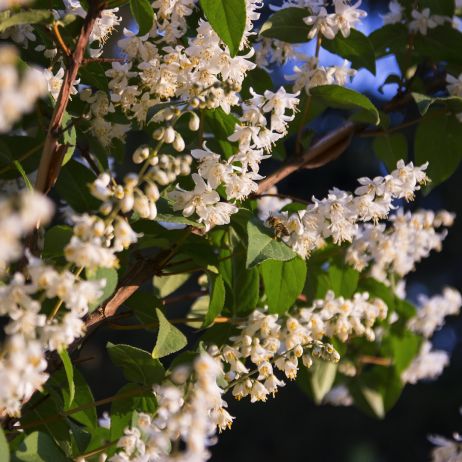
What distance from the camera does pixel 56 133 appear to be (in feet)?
2.93

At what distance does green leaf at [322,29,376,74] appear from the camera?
1.24 meters

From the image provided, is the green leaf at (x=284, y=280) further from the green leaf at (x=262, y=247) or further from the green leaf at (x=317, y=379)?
the green leaf at (x=317, y=379)

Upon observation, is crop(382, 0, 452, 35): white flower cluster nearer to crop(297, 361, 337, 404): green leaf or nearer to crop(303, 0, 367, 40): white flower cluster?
crop(303, 0, 367, 40): white flower cluster

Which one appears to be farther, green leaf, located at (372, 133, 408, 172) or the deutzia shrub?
green leaf, located at (372, 133, 408, 172)

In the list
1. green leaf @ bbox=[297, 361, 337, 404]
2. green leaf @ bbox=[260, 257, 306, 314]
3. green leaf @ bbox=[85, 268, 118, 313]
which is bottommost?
green leaf @ bbox=[297, 361, 337, 404]

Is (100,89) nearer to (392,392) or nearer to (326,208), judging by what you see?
(326,208)

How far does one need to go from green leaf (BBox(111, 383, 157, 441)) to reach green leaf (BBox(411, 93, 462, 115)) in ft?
1.70

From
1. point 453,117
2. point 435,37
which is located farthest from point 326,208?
point 435,37

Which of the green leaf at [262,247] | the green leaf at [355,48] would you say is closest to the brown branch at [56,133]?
the green leaf at [262,247]

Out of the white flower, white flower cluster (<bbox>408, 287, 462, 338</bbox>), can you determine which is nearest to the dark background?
white flower cluster (<bbox>408, 287, 462, 338</bbox>)

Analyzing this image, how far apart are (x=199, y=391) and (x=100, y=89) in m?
0.49

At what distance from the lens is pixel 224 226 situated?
1.15m

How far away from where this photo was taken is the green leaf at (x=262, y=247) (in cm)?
96

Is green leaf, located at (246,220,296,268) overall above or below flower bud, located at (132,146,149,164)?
below
